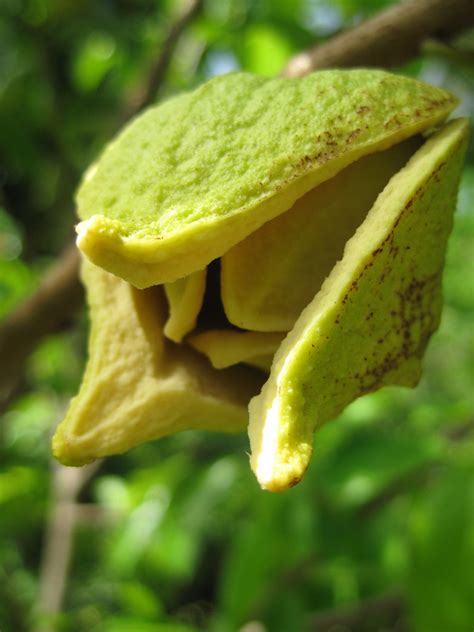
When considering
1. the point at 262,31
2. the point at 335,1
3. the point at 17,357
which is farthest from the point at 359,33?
the point at 335,1

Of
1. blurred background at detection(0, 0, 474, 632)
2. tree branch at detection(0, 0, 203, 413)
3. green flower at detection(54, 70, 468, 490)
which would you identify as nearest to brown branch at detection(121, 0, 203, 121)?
blurred background at detection(0, 0, 474, 632)

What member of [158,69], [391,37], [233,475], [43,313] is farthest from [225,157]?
[233,475]

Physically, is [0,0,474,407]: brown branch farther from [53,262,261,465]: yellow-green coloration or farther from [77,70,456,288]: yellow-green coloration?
[53,262,261,465]: yellow-green coloration

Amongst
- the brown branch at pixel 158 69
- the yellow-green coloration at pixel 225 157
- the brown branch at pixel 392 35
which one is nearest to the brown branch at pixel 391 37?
the brown branch at pixel 392 35

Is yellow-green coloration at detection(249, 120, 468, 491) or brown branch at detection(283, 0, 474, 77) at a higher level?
brown branch at detection(283, 0, 474, 77)

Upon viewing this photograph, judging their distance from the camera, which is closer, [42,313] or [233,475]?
[42,313]

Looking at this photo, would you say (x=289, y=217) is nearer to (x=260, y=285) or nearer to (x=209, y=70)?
(x=260, y=285)

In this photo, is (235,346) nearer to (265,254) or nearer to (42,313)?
(265,254)
